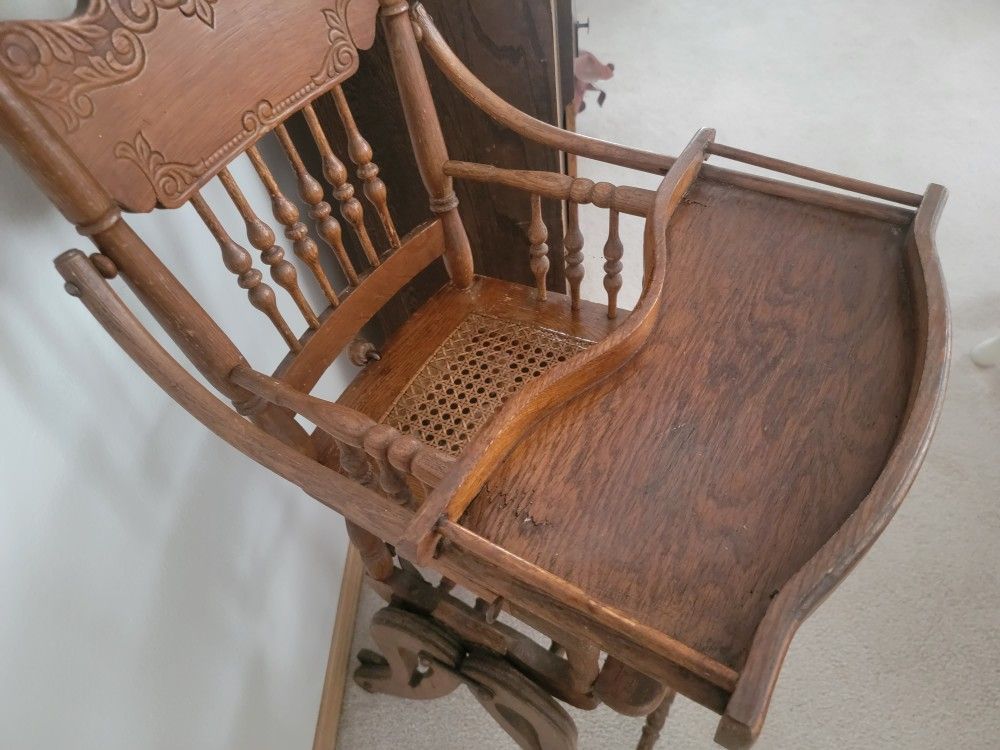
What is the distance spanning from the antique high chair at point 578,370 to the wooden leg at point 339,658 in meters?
0.46

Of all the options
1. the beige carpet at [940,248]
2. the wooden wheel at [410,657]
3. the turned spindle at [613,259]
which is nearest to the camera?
the turned spindle at [613,259]

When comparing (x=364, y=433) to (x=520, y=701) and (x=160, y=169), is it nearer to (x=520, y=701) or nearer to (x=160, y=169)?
(x=160, y=169)

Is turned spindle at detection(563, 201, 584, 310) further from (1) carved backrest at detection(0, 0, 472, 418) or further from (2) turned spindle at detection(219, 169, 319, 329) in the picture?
(2) turned spindle at detection(219, 169, 319, 329)

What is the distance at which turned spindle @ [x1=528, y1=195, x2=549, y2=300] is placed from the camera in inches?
32.4

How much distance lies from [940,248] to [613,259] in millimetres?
1324

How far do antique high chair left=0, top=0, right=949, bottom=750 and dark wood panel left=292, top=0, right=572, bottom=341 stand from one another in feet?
0.73

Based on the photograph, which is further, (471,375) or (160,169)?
(471,375)

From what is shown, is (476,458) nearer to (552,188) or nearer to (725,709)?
(725,709)

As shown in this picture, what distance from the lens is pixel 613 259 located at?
2.71 feet

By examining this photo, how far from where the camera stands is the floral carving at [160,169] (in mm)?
553

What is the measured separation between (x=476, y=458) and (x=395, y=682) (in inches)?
27.8

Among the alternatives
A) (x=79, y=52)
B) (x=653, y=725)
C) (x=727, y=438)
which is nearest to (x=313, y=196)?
(x=79, y=52)

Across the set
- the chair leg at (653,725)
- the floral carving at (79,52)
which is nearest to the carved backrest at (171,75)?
the floral carving at (79,52)

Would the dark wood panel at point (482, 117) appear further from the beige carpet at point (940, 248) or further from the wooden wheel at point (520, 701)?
the wooden wheel at point (520, 701)
